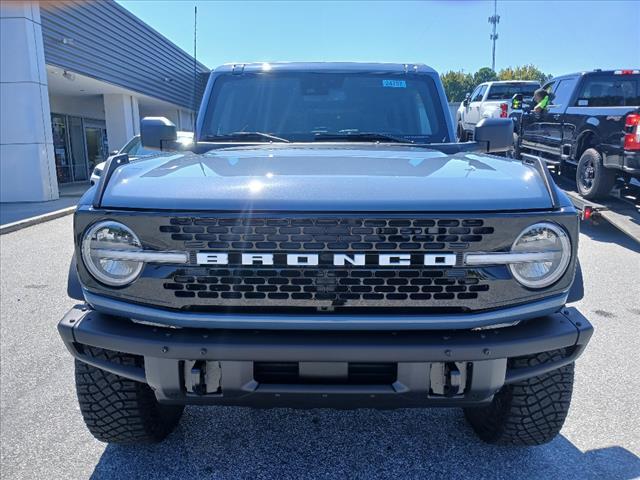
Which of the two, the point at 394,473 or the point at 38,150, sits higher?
the point at 38,150

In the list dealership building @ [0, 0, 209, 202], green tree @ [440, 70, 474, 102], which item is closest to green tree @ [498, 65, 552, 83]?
green tree @ [440, 70, 474, 102]

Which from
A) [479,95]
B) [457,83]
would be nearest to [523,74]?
[457,83]

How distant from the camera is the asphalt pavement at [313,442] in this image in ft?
7.93

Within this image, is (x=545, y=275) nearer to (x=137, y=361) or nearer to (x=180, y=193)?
(x=180, y=193)

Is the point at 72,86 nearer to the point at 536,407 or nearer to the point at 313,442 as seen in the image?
the point at 313,442

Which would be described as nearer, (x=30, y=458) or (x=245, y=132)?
(x=30, y=458)

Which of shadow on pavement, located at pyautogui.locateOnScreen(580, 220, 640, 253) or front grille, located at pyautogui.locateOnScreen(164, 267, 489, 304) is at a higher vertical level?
front grille, located at pyautogui.locateOnScreen(164, 267, 489, 304)

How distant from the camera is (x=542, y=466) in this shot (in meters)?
2.46

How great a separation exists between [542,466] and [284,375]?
1.41m

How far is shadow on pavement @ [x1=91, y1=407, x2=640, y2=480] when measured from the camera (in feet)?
7.89

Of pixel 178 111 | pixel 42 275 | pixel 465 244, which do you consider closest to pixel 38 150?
pixel 42 275

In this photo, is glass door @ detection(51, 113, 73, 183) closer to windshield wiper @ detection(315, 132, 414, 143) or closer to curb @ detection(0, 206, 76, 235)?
curb @ detection(0, 206, 76, 235)

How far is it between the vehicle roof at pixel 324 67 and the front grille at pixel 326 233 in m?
2.03

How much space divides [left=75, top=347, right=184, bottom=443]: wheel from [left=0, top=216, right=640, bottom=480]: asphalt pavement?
0.67ft
